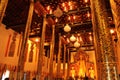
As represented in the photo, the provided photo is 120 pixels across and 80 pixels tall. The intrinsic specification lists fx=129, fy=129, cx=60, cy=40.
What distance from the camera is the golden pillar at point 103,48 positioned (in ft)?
2.35

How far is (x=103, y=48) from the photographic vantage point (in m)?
0.78

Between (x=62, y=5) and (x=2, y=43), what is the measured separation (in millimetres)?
3403

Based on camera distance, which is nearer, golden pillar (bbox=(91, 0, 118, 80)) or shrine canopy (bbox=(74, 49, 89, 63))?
golden pillar (bbox=(91, 0, 118, 80))

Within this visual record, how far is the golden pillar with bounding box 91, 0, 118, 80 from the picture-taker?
72 cm

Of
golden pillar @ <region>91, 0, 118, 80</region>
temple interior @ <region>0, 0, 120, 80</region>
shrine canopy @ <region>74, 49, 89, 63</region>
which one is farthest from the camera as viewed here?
shrine canopy @ <region>74, 49, 89, 63</region>

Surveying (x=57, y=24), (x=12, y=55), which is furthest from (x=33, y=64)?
(x=57, y=24)

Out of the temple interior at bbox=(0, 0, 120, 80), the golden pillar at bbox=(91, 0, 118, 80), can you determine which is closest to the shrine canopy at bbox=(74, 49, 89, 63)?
the temple interior at bbox=(0, 0, 120, 80)

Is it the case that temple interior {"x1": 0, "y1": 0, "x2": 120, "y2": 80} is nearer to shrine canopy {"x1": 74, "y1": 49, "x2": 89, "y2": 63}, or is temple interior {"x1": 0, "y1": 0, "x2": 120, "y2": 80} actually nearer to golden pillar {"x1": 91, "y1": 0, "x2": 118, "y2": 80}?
shrine canopy {"x1": 74, "y1": 49, "x2": 89, "y2": 63}

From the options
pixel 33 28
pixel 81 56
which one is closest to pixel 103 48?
pixel 33 28

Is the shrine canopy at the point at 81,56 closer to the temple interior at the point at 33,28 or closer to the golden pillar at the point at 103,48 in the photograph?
the temple interior at the point at 33,28

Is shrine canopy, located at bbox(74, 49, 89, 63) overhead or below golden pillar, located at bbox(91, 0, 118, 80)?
overhead

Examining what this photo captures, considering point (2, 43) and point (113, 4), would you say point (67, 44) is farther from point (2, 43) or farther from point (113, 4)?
point (113, 4)

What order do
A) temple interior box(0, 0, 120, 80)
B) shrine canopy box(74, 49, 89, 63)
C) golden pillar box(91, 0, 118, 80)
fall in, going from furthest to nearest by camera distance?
1. shrine canopy box(74, 49, 89, 63)
2. temple interior box(0, 0, 120, 80)
3. golden pillar box(91, 0, 118, 80)

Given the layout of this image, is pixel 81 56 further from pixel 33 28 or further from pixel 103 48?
pixel 103 48
